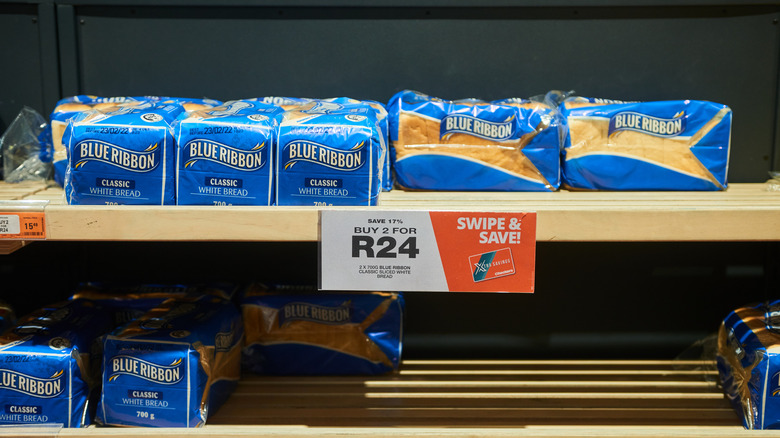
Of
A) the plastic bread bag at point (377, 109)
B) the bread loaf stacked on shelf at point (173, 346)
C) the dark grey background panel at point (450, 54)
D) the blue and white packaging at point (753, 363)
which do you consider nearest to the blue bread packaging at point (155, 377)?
the bread loaf stacked on shelf at point (173, 346)

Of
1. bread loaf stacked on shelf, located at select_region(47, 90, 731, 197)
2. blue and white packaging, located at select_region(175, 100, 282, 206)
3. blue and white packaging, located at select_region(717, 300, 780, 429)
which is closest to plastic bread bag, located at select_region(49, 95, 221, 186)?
bread loaf stacked on shelf, located at select_region(47, 90, 731, 197)

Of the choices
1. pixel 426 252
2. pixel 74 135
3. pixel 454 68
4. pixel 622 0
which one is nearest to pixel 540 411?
pixel 426 252

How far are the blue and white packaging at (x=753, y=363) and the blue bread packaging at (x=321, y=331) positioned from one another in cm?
68

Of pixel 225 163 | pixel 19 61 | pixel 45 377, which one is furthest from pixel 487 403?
pixel 19 61

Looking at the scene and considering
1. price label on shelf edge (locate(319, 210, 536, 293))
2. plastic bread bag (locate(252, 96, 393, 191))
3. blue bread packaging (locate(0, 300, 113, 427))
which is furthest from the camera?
plastic bread bag (locate(252, 96, 393, 191))

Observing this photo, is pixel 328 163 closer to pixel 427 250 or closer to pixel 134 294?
pixel 427 250

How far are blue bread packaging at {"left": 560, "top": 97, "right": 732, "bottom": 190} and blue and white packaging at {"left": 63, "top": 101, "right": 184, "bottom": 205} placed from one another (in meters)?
0.78

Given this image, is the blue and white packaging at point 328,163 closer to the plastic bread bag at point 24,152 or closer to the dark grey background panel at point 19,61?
the plastic bread bag at point 24,152

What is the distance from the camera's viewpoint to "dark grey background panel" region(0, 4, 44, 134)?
4.79 feet

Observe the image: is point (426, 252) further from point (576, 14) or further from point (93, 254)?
point (93, 254)

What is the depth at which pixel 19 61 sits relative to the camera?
58.4 inches

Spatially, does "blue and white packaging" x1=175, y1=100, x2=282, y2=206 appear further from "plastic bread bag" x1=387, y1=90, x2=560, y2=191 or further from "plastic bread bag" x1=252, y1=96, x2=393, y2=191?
"plastic bread bag" x1=387, y1=90, x2=560, y2=191

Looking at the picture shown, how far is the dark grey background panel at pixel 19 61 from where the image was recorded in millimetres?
1460

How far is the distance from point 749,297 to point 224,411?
4.10 ft
